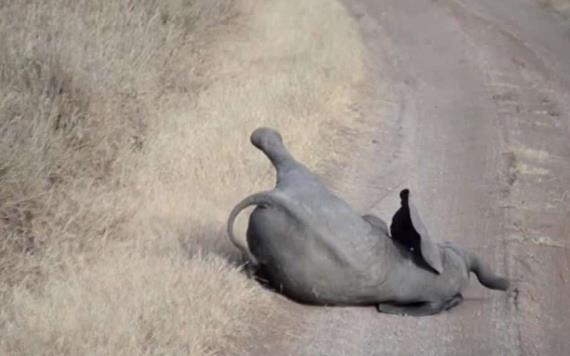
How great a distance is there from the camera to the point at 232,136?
10.4 m

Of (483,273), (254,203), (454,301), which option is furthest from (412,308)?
(254,203)

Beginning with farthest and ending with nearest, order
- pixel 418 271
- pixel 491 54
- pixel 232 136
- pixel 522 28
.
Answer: pixel 522 28
pixel 491 54
pixel 232 136
pixel 418 271

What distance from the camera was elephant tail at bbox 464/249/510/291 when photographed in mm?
8148

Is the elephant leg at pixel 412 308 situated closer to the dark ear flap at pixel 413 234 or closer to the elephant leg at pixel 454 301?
the elephant leg at pixel 454 301

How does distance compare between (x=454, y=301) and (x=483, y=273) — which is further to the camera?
(x=483, y=273)

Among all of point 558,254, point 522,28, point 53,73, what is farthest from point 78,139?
point 522,28

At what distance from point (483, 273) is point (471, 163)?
12.1 feet

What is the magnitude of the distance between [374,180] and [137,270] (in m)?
3.80

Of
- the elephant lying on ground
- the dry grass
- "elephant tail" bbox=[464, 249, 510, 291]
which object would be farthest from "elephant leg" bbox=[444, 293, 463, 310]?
the dry grass

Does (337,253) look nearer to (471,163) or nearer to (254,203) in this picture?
(254,203)

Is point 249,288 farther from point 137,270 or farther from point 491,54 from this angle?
point 491,54

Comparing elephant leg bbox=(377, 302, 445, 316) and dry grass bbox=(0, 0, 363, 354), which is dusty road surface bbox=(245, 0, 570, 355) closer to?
elephant leg bbox=(377, 302, 445, 316)

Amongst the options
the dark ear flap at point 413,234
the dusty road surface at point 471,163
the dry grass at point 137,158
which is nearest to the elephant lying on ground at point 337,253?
the dark ear flap at point 413,234

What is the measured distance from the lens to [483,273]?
8.16 m
